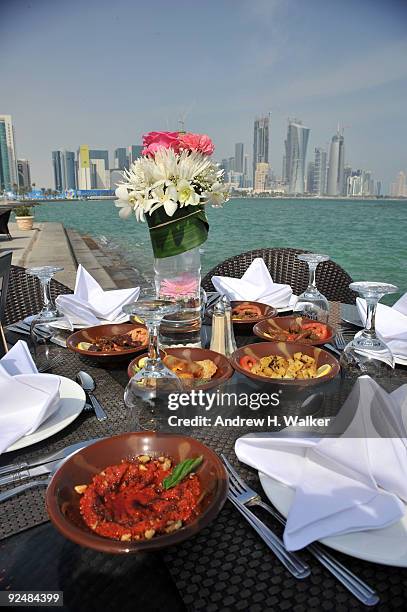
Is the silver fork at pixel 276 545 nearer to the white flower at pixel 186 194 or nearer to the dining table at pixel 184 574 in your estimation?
the dining table at pixel 184 574

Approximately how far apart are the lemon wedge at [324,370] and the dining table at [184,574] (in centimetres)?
39

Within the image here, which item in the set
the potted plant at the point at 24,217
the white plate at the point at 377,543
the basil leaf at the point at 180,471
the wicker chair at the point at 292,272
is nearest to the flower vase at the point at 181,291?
the basil leaf at the point at 180,471

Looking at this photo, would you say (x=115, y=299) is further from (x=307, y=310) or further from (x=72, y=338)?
(x=307, y=310)

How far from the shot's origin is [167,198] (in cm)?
108

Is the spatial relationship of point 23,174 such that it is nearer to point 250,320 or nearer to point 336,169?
point 336,169

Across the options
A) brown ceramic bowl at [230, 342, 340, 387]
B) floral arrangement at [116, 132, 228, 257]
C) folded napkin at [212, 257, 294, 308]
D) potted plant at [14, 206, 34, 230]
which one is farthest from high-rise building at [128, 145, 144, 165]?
potted plant at [14, 206, 34, 230]

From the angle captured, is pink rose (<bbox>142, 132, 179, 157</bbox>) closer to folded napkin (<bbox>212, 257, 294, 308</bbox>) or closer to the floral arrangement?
the floral arrangement

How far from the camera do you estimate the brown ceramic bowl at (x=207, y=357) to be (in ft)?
2.94

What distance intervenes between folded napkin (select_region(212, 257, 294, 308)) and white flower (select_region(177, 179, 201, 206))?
682mm

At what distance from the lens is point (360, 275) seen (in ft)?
46.6

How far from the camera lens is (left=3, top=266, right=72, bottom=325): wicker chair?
2012 millimetres

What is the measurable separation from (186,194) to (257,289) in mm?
720

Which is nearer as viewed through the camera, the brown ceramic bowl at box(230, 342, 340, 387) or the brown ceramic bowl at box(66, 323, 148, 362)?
the brown ceramic bowl at box(230, 342, 340, 387)

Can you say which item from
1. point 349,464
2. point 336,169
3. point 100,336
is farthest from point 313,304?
point 336,169
